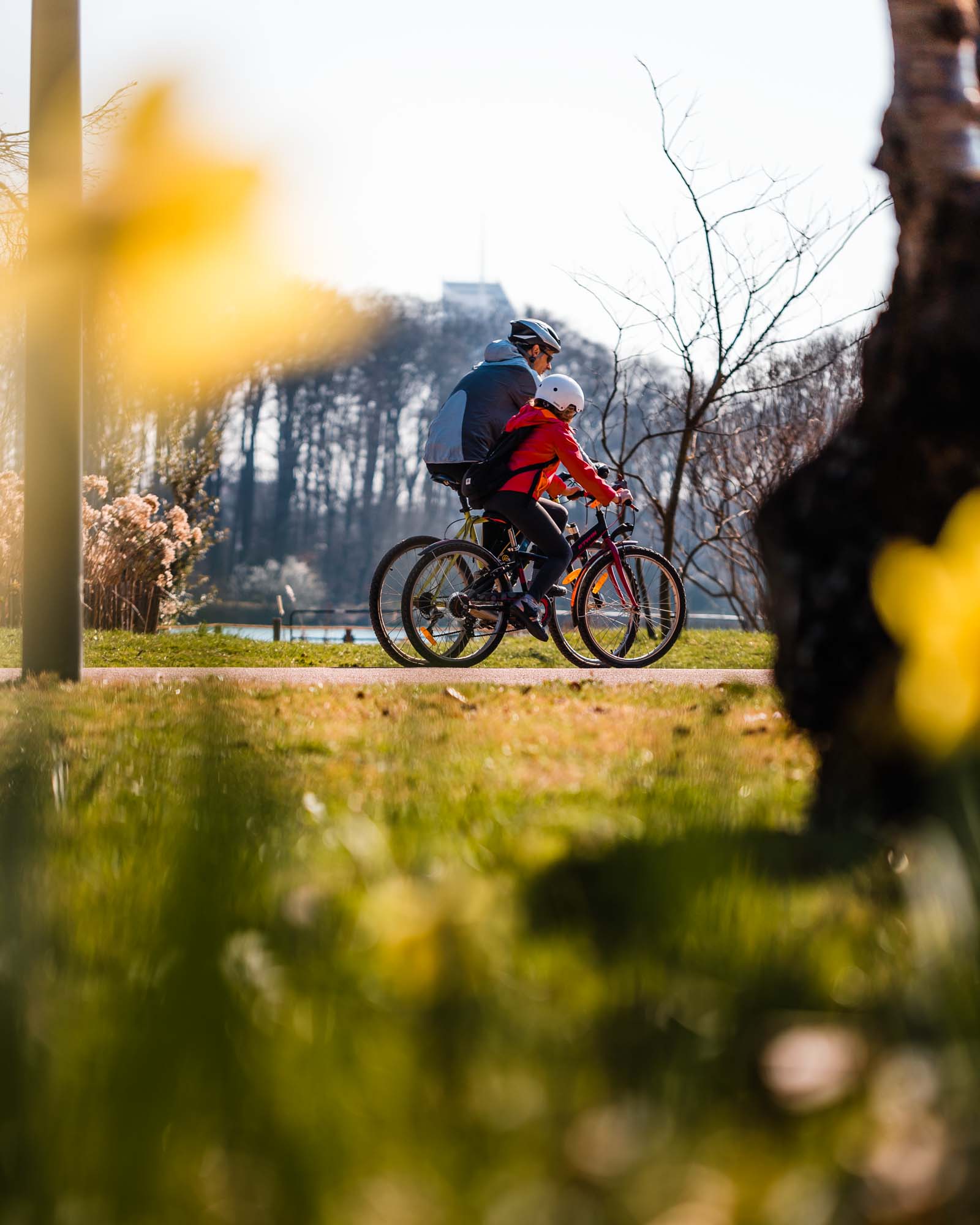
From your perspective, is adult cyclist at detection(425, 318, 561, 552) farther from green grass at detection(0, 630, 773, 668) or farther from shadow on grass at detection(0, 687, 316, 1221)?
shadow on grass at detection(0, 687, 316, 1221)

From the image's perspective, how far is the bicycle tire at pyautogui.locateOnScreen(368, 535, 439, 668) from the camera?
279 inches

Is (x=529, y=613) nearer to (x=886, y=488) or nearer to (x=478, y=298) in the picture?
(x=886, y=488)

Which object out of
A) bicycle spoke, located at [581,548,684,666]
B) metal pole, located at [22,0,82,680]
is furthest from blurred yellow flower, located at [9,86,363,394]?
bicycle spoke, located at [581,548,684,666]

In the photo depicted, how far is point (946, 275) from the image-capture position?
225cm

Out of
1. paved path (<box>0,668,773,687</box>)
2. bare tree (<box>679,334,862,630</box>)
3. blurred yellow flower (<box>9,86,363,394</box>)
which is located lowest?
paved path (<box>0,668,773,687</box>)

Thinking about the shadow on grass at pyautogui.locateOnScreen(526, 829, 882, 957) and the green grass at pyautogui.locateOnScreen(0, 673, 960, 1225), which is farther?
the shadow on grass at pyautogui.locateOnScreen(526, 829, 882, 957)

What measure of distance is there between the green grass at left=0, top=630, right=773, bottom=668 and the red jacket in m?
1.31

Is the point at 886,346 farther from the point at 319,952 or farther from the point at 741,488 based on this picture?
the point at 741,488

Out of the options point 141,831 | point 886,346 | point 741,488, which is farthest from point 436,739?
point 741,488

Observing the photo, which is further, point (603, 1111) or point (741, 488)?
point (741, 488)

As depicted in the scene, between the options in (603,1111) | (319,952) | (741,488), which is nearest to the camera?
(603,1111)

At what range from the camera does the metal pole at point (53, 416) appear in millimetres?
5621

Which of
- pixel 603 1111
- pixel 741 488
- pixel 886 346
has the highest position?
pixel 741 488

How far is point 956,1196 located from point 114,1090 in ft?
2.33
